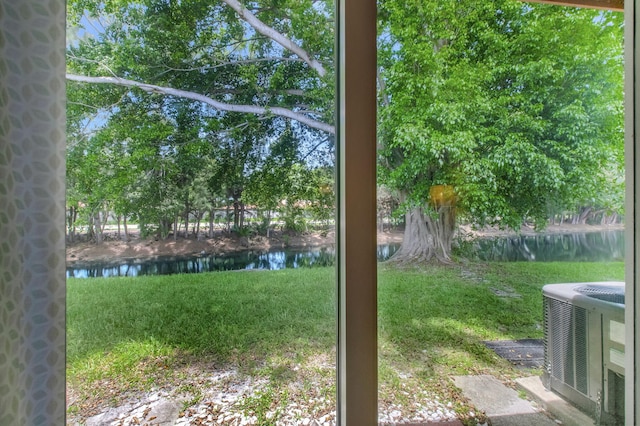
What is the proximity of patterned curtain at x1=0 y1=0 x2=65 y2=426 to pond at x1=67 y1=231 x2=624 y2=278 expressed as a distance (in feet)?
0.70

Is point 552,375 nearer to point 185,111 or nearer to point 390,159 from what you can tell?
point 390,159

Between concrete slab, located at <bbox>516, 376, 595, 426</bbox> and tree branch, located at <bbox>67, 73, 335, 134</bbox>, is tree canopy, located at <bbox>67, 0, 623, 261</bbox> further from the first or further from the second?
concrete slab, located at <bbox>516, 376, 595, 426</bbox>

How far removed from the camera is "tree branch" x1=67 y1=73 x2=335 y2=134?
86 centimetres

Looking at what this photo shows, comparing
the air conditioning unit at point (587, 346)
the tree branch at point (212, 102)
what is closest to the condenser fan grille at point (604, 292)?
the air conditioning unit at point (587, 346)

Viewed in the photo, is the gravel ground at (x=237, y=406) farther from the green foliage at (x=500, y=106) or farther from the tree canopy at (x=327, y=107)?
the green foliage at (x=500, y=106)

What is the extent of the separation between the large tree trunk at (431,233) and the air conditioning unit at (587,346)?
0.39 metres

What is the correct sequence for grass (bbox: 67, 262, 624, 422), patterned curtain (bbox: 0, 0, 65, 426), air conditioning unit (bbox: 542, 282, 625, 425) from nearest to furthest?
patterned curtain (bbox: 0, 0, 65, 426)
grass (bbox: 67, 262, 624, 422)
air conditioning unit (bbox: 542, 282, 625, 425)

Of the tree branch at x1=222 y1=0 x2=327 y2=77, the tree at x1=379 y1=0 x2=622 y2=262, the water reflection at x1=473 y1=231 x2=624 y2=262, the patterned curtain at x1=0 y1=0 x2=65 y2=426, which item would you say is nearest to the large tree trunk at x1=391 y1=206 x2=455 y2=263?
the tree at x1=379 y1=0 x2=622 y2=262

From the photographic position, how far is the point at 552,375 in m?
0.98

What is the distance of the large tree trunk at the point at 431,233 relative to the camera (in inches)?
38.3

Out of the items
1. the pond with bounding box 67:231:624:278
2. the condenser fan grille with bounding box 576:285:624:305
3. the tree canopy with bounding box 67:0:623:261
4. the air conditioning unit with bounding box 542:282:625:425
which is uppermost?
the tree canopy with bounding box 67:0:623:261

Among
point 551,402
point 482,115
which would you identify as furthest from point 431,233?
point 551,402

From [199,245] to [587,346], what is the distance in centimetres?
131

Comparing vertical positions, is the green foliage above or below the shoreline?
above
